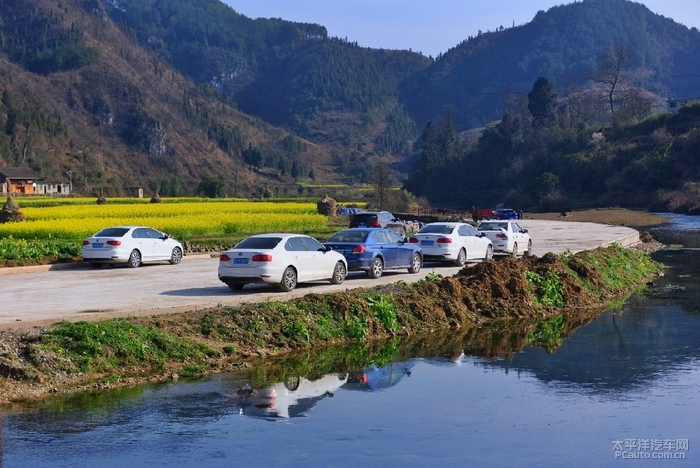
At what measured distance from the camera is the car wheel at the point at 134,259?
3412 cm

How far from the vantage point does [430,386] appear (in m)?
16.3

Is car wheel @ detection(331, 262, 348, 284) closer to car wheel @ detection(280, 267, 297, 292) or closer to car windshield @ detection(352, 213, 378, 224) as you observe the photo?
car wheel @ detection(280, 267, 297, 292)

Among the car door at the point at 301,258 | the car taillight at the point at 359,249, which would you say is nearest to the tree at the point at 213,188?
the car taillight at the point at 359,249

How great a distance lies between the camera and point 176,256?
3644cm

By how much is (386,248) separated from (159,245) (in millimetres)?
9209

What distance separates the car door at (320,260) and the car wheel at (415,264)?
4767mm

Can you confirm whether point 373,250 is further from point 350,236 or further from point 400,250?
point 400,250

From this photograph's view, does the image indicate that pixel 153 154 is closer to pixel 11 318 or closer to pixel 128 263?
pixel 128 263

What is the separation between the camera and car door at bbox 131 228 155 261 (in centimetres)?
3444

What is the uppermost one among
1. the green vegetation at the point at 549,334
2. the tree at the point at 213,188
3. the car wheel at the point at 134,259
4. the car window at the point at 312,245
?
the tree at the point at 213,188

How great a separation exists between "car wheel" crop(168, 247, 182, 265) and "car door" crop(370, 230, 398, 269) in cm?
916

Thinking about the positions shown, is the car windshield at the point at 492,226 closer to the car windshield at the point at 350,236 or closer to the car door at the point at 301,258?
the car windshield at the point at 350,236

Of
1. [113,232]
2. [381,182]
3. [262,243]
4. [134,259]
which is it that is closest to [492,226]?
[134,259]

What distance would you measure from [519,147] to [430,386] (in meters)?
149
